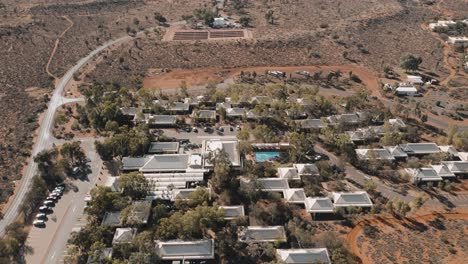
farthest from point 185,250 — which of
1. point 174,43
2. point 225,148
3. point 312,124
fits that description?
point 174,43

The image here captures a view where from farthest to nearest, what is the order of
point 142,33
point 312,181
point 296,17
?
1. point 296,17
2. point 142,33
3. point 312,181

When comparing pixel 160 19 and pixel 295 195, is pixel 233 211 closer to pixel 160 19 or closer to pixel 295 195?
pixel 295 195

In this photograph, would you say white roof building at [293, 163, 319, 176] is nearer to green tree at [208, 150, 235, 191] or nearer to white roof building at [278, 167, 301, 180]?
white roof building at [278, 167, 301, 180]

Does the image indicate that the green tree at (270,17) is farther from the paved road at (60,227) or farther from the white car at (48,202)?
the white car at (48,202)

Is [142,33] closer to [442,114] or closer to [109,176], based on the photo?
[109,176]

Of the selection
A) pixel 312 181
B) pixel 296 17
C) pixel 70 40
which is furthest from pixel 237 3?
pixel 312 181

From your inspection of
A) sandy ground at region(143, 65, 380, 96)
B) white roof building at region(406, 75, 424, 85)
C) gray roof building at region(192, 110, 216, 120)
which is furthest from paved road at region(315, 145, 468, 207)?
white roof building at region(406, 75, 424, 85)

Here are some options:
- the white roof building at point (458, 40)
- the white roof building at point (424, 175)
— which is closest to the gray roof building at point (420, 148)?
the white roof building at point (424, 175)
